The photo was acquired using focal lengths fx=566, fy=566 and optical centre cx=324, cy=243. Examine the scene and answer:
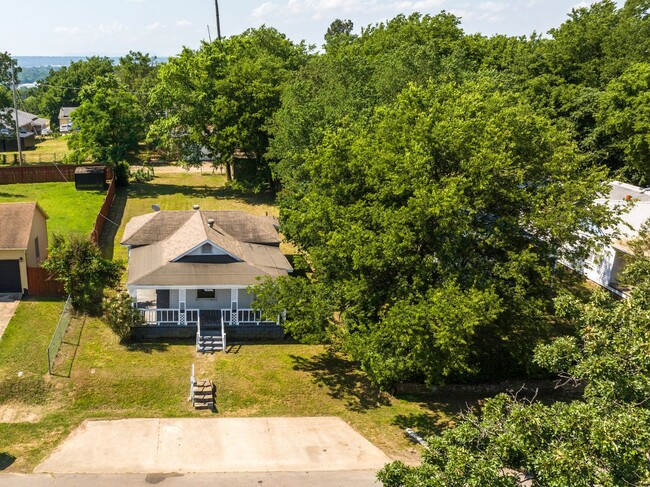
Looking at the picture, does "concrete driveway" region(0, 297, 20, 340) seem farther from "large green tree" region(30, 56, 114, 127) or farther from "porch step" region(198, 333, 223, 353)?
"large green tree" region(30, 56, 114, 127)

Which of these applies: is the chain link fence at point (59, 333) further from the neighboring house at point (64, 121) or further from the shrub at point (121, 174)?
the neighboring house at point (64, 121)

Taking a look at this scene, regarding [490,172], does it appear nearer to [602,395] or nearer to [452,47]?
[602,395]

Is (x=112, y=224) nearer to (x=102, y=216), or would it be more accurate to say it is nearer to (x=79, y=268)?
(x=102, y=216)

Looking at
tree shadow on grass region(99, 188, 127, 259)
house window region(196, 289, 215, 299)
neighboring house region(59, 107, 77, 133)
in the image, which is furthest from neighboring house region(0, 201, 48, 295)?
neighboring house region(59, 107, 77, 133)

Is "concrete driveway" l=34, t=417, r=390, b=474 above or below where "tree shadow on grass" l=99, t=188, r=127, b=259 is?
below

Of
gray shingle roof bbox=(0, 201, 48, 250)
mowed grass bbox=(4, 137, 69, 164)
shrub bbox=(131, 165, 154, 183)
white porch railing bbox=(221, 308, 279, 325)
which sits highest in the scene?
mowed grass bbox=(4, 137, 69, 164)

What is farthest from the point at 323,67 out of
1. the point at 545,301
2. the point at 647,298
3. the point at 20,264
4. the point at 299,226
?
the point at 647,298
